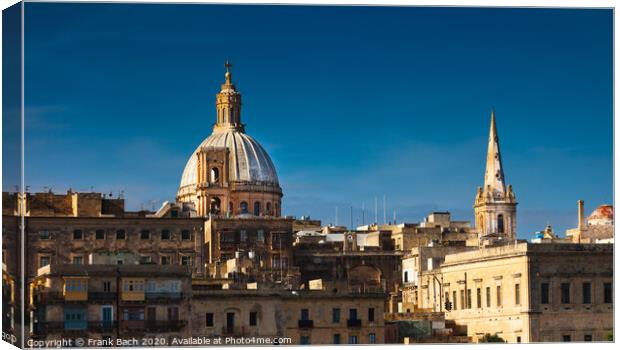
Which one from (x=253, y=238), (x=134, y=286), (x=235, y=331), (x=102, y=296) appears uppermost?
(x=253, y=238)

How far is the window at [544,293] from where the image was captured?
62312mm

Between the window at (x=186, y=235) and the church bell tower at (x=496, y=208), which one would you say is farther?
the church bell tower at (x=496, y=208)

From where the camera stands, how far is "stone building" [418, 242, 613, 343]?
61094 mm

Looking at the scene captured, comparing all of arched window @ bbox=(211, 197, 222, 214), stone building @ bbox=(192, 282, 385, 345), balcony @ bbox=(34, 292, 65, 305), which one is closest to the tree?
stone building @ bbox=(192, 282, 385, 345)

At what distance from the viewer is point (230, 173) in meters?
90.6

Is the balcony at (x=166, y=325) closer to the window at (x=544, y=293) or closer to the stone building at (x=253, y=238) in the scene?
the window at (x=544, y=293)

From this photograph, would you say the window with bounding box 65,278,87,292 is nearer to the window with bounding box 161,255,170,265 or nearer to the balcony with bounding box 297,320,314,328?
the balcony with bounding box 297,320,314,328

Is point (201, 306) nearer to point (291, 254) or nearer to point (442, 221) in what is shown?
point (291, 254)

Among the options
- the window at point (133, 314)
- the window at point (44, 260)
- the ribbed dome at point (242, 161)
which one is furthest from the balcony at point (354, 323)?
the ribbed dome at point (242, 161)

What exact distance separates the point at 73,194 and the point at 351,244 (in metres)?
18.0

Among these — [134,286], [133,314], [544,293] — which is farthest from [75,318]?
[544,293]

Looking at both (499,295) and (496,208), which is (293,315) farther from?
(496,208)

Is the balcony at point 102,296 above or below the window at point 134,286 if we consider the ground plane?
below

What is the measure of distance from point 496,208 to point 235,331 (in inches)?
1516
